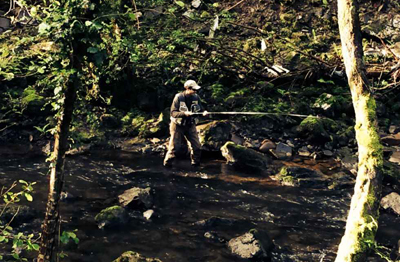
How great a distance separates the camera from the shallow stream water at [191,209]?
776 cm

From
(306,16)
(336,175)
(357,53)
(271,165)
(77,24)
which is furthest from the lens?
(306,16)

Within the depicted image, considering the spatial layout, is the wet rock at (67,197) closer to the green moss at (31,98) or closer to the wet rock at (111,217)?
the wet rock at (111,217)

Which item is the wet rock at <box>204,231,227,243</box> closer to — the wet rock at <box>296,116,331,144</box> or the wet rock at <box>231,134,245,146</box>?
the wet rock at <box>231,134,245,146</box>

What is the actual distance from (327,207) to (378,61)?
9084mm

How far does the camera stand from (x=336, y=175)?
12156 mm

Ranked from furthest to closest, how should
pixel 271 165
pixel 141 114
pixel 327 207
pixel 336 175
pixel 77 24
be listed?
pixel 141 114 < pixel 271 165 < pixel 336 175 < pixel 327 207 < pixel 77 24

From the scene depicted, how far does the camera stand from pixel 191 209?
9703mm

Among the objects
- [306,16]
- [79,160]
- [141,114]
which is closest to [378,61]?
[306,16]

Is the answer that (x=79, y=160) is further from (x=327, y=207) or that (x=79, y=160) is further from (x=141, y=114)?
(x=327, y=207)

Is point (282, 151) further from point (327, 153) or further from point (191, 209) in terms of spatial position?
point (191, 209)

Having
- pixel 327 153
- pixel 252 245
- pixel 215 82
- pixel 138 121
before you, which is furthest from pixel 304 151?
pixel 252 245

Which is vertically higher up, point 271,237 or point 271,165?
point 271,165

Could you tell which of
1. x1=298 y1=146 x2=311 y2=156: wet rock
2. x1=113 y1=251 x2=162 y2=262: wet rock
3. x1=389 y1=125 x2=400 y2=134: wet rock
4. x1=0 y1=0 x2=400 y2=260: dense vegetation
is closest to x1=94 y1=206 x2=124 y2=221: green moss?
x1=113 y1=251 x2=162 y2=262: wet rock

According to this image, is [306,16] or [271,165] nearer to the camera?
[271,165]
